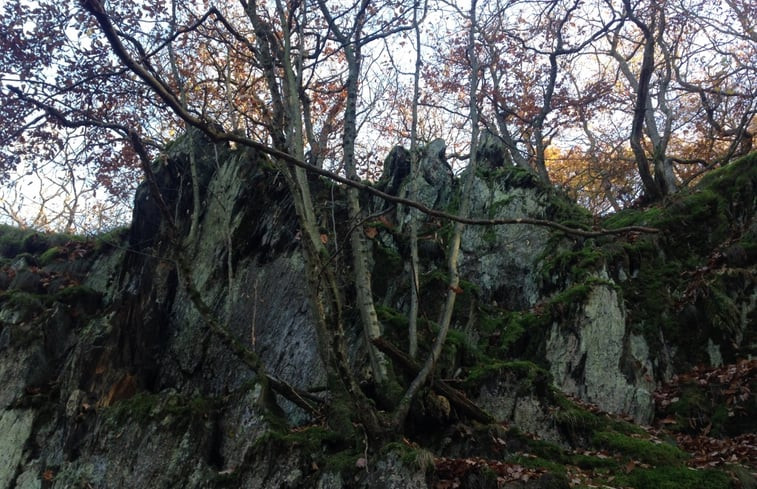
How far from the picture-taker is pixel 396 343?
8.79m

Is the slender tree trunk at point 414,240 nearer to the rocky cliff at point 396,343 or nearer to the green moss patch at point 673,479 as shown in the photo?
the rocky cliff at point 396,343

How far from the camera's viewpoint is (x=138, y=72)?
99.4 inches

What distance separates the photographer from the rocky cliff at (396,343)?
6660 millimetres

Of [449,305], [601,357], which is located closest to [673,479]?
[601,357]

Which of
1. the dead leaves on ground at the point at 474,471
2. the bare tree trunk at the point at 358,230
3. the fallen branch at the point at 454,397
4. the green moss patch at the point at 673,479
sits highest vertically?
the bare tree trunk at the point at 358,230

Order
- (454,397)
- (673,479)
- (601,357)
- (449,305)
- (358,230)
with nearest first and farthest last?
(673,479)
(454,397)
(358,230)
(449,305)
(601,357)

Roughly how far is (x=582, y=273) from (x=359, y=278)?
5.22 meters

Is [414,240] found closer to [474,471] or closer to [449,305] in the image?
[449,305]

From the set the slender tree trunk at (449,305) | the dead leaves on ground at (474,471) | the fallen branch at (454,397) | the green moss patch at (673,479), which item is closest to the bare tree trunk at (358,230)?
the fallen branch at (454,397)

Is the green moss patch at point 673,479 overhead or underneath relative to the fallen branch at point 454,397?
underneath

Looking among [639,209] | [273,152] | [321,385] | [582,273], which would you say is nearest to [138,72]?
[273,152]

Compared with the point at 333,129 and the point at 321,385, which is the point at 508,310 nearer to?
the point at 321,385

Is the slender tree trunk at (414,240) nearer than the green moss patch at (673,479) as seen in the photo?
No

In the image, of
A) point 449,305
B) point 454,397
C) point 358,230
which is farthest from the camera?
point 449,305
